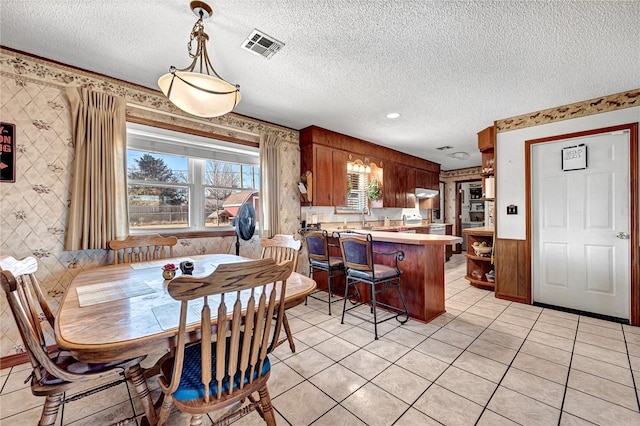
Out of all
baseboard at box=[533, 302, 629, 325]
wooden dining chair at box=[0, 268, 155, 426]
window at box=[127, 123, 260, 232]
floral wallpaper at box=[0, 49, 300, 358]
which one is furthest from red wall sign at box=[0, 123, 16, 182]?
baseboard at box=[533, 302, 629, 325]

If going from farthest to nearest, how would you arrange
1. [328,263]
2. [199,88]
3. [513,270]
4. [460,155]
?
[460,155], [513,270], [328,263], [199,88]

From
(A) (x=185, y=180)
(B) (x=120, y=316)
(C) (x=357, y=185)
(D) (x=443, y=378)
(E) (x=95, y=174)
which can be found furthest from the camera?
(C) (x=357, y=185)

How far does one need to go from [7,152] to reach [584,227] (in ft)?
18.8

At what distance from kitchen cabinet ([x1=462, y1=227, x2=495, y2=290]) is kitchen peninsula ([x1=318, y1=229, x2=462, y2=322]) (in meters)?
1.46

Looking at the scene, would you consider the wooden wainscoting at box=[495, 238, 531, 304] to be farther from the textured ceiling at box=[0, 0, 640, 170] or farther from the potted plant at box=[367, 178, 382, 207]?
the potted plant at box=[367, 178, 382, 207]

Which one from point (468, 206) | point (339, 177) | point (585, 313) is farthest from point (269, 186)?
point (468, 206)

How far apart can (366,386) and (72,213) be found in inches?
109

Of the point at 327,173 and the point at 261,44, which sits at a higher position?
the point at 261,44

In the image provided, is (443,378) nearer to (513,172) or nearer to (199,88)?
(199,88)

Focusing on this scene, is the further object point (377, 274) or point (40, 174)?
point (377, 274)

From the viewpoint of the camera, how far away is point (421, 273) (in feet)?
9.61

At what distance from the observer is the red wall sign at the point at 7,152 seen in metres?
2.14

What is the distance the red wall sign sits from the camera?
2137 millimetres

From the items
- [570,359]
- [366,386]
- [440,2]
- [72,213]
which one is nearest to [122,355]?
[366,386]
